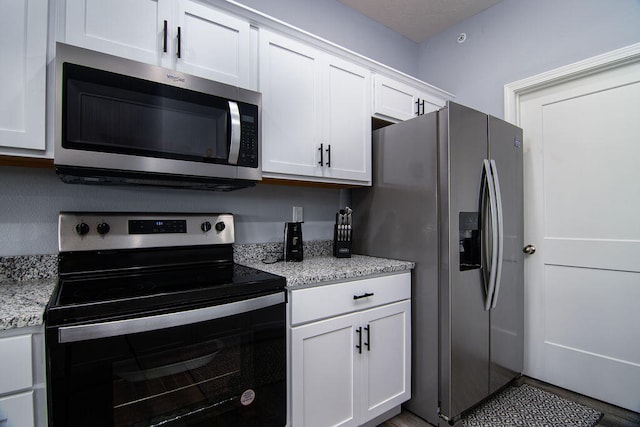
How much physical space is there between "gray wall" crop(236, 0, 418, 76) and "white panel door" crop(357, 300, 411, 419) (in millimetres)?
2031

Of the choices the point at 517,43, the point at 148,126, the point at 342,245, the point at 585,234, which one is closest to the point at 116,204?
the point at 148,126

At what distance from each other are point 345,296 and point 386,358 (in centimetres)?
48

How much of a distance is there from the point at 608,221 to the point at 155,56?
9.00ft

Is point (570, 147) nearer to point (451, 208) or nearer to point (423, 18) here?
point (451, 208)

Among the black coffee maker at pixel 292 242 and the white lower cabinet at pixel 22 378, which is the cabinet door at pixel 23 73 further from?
the black coffee maker at pixel 292 242

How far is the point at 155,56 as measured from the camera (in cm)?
138

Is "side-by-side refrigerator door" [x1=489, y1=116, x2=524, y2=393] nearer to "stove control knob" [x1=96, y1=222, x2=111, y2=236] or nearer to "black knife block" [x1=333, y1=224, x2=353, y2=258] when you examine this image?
"black knife block" [x1=333, y1=224, x2=353, y2=258]

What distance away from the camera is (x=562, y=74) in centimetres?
218

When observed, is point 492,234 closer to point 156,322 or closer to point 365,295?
point 365,295

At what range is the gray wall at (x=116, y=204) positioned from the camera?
4.48ft

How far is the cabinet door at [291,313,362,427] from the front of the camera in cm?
141

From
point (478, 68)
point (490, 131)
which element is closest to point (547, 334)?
point (490, 131)

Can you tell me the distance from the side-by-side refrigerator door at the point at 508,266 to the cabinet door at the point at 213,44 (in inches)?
59.9

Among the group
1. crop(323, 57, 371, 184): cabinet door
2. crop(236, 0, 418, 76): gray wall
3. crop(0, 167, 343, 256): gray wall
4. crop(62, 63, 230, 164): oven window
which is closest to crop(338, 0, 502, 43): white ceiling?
crop(236, 0, 418, 76): gray wall
